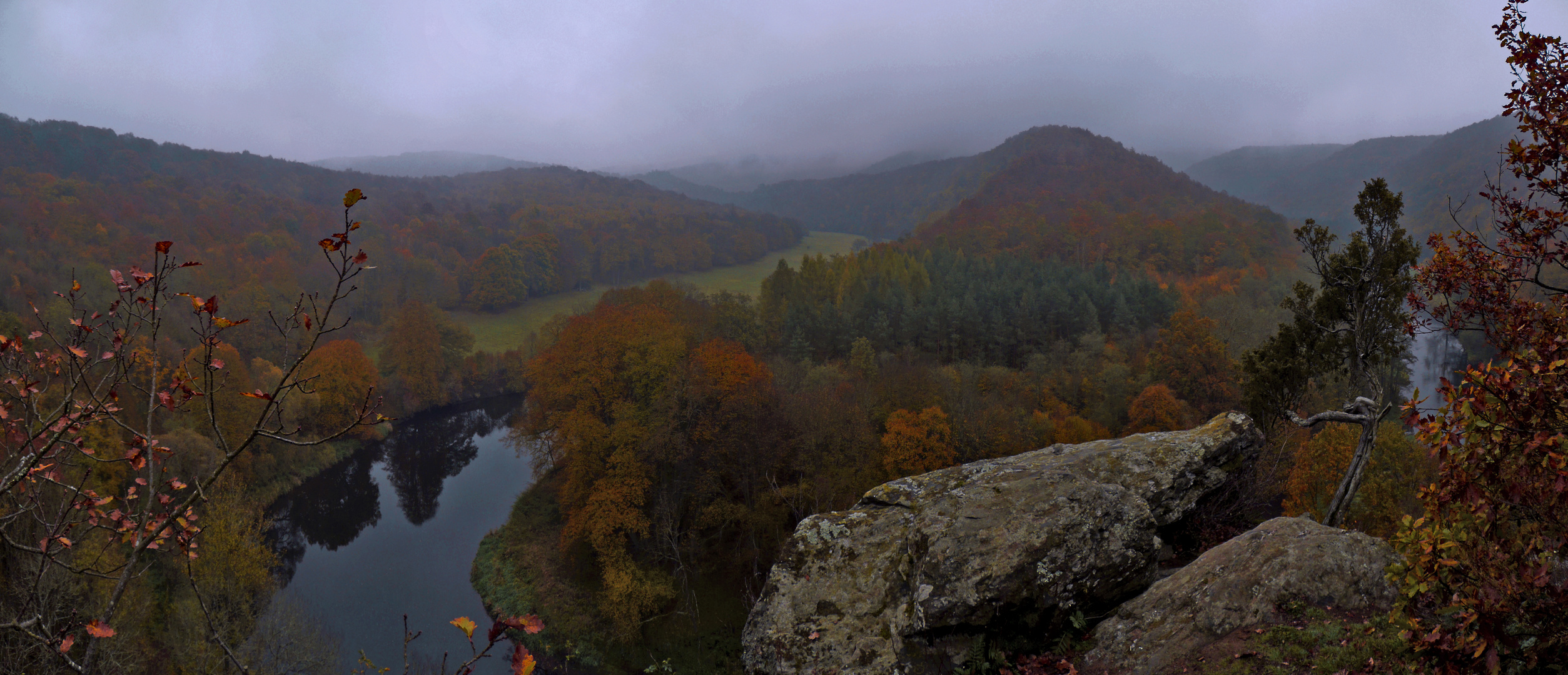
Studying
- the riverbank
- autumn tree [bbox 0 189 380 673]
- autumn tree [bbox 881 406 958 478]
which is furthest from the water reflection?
autumn tree [bbox 881 406 958 478]

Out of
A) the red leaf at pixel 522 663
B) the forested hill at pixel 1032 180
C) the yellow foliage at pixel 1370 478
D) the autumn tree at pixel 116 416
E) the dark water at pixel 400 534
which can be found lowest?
the dark water at pixel 400 534

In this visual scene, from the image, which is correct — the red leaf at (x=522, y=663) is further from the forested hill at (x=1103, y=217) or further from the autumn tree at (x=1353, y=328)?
the forested hill at (x=1103, y=217)

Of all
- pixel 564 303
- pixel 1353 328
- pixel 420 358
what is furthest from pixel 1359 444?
pixel 564 303

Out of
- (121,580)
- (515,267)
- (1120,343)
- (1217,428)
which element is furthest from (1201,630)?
(515,267)

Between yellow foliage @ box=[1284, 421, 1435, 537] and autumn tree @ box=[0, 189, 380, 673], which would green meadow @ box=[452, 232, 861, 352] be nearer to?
yellow foliage @ box=[1284, 421, 1435, 537]

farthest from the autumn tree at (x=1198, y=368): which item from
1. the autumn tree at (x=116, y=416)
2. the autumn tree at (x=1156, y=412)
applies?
the autumn tree at (x=116, y=416)

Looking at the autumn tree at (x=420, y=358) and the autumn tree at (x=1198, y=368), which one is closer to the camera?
the autumn tree at (x=1198, y=368)

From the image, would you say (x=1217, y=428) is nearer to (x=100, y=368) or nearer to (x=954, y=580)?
(x=954, y=580)
